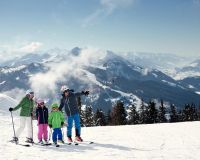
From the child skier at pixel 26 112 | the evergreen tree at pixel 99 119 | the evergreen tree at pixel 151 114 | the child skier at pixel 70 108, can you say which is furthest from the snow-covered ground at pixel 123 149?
the evergreen tree at pixel 99 119

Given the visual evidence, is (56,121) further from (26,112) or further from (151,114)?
(151,114)

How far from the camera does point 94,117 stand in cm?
10200

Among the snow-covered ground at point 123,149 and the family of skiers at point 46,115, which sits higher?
the family of skiers at point 46,115

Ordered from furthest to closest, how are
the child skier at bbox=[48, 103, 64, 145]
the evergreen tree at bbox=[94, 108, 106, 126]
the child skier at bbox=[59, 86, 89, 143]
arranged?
the evergreen tree at bbox=[94, 108, 106, 126] < the child skier at bbox=[59, 86, 89, 143] < the child skier at bbox=[48, 103, 64, 145]

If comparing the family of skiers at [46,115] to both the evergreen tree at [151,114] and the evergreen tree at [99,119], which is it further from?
the evergreen tree at [99,119]

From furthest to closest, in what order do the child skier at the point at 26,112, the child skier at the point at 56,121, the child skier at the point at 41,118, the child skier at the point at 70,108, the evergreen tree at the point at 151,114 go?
1. the evergreen tree at the point at 151,114
2. the child skier at the point at 70,108
3. the child skier at the point at 41,118
4. the child skier at the point at 26,112
5. the child skier at the point at 56,121

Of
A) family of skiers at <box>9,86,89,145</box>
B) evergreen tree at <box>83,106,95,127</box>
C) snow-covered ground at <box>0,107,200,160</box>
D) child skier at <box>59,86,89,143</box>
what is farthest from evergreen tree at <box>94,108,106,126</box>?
family of skiers at <box>9,86,89,145</box>

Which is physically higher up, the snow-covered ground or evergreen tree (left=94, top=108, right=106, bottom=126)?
evergreen tree (left=94, top=108, right=106, bottom=126)

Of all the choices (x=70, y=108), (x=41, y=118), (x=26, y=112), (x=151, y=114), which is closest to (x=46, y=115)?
(x=41, y=118)

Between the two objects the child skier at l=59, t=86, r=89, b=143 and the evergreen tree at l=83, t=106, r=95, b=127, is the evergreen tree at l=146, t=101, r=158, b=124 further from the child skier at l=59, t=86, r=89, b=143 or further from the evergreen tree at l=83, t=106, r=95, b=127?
the child skier at l=59, t=86, r=89, b=143

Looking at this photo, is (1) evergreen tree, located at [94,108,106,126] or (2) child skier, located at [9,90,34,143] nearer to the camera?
(2) child skier, located at [9,90,34,143]

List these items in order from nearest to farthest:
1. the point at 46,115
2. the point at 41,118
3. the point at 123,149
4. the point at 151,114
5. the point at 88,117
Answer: the point at 123,149 < the point at 41,118 < the point at 46,115 < the point at 151,114 < the point at 88,117

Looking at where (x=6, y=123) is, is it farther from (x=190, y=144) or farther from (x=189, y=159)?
(x=189, y=159)

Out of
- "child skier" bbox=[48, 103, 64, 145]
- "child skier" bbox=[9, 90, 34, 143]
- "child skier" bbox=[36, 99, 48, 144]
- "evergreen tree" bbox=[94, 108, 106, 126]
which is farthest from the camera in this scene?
"evergreen tree" bbox=[94, 108, 106, 126]
